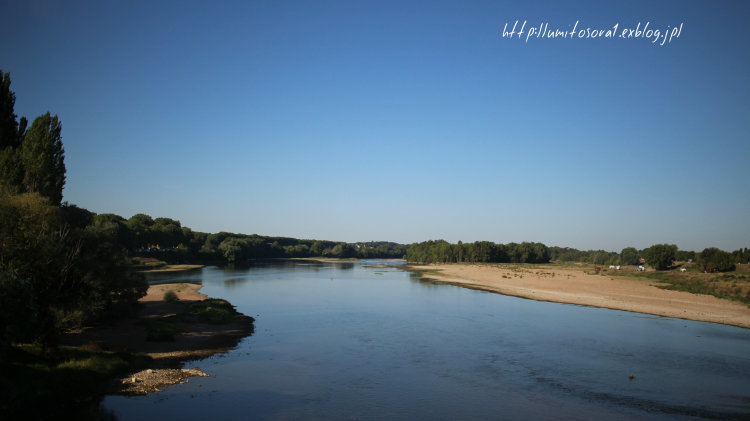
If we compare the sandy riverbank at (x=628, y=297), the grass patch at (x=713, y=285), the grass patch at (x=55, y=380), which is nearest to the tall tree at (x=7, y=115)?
the grass patch at (x=55, y=380)

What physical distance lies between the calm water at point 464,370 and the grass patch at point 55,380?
5.32 feet

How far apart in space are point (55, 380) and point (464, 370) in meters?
21.7

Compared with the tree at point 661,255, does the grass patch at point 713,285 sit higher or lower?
lower

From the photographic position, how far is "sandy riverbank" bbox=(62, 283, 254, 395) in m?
22.3

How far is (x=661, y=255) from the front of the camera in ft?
332

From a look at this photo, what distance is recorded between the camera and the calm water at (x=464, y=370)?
2017 cm

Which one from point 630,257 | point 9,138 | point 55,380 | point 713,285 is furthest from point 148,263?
point 630,257

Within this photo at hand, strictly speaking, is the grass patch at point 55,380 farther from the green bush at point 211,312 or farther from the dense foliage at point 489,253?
the dense foliage at point 489,253

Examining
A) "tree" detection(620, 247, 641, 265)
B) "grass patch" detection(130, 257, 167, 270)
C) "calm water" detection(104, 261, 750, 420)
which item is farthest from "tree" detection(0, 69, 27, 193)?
"tree" detection(620, 247, 641, 265)

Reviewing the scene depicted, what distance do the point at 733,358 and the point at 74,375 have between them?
42103 millimetres

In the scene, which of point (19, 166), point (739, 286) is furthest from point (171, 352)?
point (739, 286)

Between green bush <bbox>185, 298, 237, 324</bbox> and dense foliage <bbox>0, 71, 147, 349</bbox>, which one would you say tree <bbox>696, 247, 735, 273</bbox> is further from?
dense foliage <bbox>0, 71, 147, 349</bbox>

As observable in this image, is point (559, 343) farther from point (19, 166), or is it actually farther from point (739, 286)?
point (19, 166)

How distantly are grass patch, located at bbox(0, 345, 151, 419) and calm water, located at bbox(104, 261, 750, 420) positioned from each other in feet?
5.32
